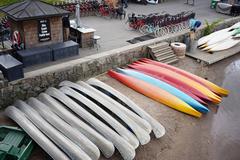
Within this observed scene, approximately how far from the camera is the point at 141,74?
1018 cm

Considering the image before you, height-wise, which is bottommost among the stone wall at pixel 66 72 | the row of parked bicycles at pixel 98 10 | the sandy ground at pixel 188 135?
the sandy ground at pixel 188 135

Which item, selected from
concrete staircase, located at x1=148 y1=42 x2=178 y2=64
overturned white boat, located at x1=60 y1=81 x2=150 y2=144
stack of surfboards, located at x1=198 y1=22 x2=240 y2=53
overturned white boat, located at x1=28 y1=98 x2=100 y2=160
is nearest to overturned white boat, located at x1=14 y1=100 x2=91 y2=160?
overturned white boat, located at x1=28 y1=98 x2=100 y2=160

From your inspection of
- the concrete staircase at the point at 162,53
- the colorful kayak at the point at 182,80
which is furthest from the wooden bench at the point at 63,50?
the concrete staircase at the point at 162,53

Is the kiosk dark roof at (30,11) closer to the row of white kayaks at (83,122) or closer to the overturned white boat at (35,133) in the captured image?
the row of white kayaks at (83,122)

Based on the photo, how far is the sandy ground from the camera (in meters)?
7.27

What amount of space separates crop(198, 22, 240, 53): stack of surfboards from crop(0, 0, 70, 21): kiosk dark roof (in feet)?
24.6

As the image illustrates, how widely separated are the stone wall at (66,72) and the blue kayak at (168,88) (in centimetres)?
69

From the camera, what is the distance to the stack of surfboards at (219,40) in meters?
13.5

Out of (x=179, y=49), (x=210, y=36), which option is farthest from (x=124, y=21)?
(x=210, y=36)

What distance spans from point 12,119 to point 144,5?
15.5m

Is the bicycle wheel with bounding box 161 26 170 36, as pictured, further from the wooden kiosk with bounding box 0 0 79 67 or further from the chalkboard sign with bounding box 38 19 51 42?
the chalkboard sign with bounding box 38 19 51 42

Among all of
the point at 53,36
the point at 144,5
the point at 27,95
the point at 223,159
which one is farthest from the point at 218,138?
the point at 144,5

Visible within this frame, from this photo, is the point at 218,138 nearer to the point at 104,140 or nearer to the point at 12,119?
the point at 104,140

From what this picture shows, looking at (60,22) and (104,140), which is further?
(60,22)
